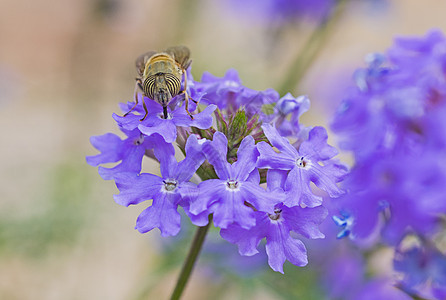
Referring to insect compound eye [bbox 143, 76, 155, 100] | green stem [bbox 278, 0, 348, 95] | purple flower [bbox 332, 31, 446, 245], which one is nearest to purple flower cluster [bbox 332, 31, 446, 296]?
purple flower [bbox 332, 31, 446, 245]

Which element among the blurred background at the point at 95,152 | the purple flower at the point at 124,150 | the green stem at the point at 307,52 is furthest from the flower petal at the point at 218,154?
the green stem at the point at 307,52

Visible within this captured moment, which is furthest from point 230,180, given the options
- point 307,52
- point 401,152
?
point 307,52

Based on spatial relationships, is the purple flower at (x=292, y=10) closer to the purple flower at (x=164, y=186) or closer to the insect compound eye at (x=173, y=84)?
the insect compound eye at (x=173, y=84)

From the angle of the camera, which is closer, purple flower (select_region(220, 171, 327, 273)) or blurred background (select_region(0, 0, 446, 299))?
purple flower (select_region(220, 171, 327, 273))

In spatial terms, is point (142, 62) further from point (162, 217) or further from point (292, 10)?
point (292, 10)

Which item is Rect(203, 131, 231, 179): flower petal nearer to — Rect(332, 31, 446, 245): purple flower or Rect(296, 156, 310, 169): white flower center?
Rect(296, 156, 310, 169): white flower center

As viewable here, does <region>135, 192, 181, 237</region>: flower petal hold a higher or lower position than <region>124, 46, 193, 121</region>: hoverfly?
lower

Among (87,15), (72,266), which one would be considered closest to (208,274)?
(72,266)

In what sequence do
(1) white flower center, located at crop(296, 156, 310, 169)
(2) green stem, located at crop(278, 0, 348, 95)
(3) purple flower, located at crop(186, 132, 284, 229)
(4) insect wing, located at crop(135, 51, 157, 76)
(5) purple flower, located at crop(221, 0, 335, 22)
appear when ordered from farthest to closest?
(5) purple flower, located at crop(221, 0, 335, 22) < (2) green stem, located at crop(278, 0, 348, 95) < (4) insect wing, located at crop(135, 51, 157, 76) < (1) white flower center, located at crop(296, 156, 310, 169) < (3) purple flower, located at crop(186, 132, 284, 229)
